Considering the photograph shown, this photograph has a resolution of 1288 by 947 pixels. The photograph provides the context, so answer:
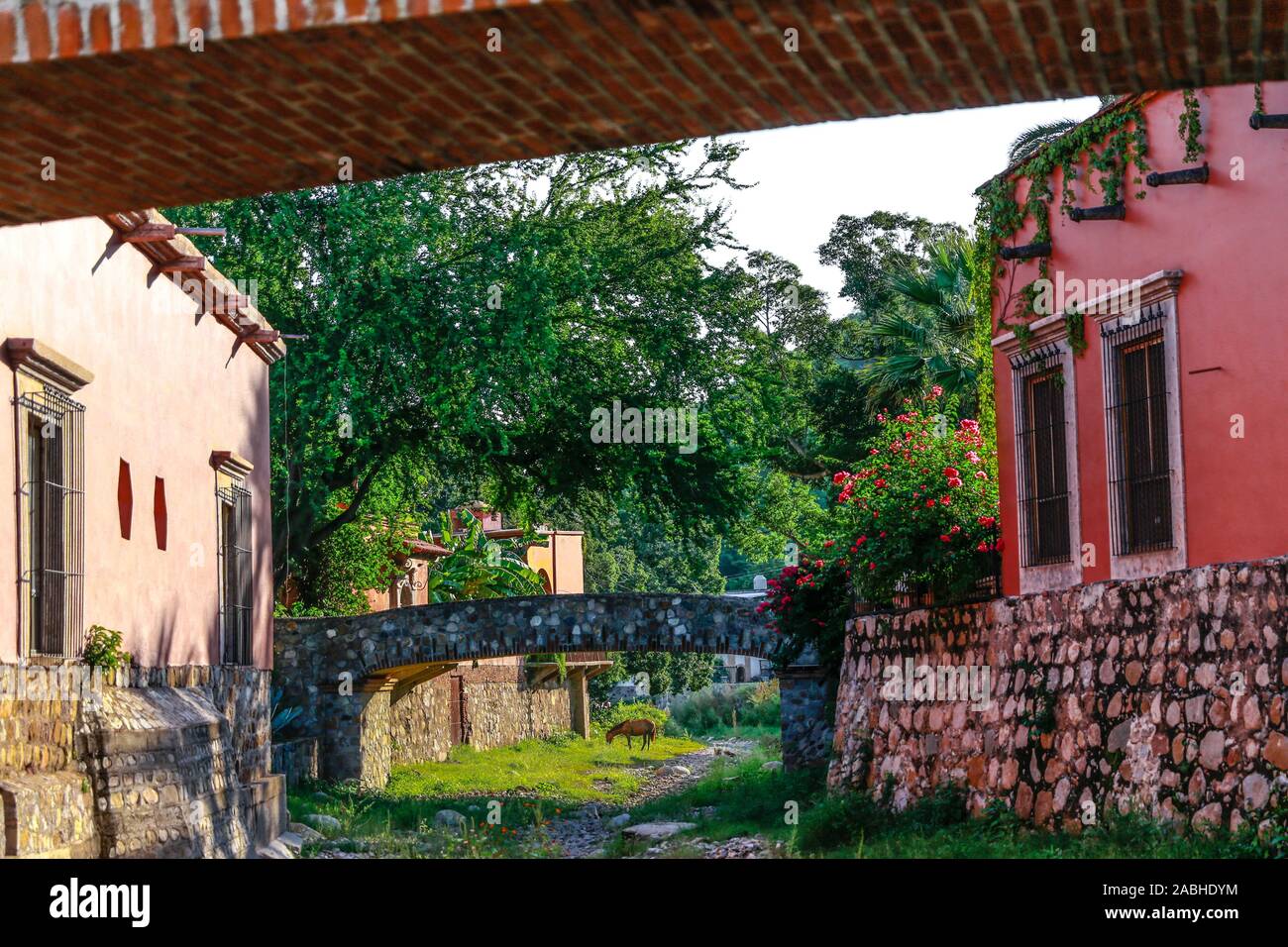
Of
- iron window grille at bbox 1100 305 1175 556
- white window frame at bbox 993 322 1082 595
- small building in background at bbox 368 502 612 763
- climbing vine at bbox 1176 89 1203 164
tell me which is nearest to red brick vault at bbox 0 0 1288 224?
climbing vine at bbox 1176 89 1203 164

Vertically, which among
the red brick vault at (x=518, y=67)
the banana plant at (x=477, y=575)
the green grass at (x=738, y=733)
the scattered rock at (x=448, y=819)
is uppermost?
the red brick vault at (x=518, y=67)

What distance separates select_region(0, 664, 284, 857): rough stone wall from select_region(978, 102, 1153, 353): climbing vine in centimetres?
856

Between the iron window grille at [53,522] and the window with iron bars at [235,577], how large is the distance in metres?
5.06

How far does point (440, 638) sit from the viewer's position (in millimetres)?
25516

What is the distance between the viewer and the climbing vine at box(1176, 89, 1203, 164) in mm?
11695

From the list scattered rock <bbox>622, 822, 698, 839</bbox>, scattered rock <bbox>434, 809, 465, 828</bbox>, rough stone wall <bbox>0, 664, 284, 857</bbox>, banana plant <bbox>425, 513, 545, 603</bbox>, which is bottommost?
scattered rock <bbox>434, 809, 465, 828</bbox>

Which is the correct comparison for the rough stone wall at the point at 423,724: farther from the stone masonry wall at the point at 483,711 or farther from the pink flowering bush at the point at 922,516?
the pink flowering bush at the point at 922,516

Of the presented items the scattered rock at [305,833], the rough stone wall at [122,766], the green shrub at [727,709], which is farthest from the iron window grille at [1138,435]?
the green shrub at [727,709]

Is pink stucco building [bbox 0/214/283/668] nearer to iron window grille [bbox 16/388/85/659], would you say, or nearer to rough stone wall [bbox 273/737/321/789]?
iron window grille [bbox 16/388/85/659]

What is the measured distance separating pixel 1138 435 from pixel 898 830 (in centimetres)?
431

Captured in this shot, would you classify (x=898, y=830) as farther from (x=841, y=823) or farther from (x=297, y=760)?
(x=297, y=760)

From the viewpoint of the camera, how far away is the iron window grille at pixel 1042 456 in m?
14.1

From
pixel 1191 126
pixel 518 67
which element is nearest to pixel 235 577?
pixel 1191 126

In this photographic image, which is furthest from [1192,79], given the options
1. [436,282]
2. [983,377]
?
[436,282]
